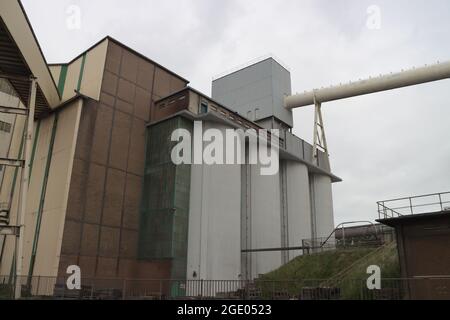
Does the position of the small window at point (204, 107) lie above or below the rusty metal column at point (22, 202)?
above

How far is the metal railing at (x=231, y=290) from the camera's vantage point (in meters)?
17.1

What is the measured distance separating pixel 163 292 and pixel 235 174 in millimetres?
10529

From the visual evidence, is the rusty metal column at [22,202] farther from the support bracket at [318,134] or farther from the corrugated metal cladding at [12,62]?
the support bracket at [318,134]

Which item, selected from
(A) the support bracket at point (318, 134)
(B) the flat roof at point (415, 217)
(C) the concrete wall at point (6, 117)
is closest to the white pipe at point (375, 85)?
→ (A) the support bracket at point (318, 134)

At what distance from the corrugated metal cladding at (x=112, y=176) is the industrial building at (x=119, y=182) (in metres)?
0.07

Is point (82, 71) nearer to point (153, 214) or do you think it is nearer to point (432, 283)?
point (153, 214)

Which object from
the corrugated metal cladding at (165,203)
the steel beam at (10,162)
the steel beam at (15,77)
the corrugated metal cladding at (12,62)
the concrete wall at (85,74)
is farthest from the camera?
the concrete wall at (85,74)

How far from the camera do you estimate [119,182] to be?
27.5 meters

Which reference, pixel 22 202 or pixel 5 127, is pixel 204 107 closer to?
pixel 22 202

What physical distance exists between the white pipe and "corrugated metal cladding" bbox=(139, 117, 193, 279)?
19.7m

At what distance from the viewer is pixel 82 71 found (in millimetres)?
30250
